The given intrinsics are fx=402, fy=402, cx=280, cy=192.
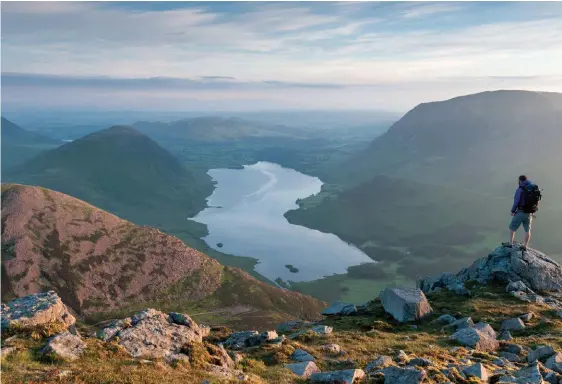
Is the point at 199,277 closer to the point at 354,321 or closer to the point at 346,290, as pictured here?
the point at 346,290

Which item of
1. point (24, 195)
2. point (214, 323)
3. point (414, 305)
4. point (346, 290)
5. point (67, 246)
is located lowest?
point (346, 290)

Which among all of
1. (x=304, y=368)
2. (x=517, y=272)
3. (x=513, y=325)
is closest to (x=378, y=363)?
(x=304, y=368)

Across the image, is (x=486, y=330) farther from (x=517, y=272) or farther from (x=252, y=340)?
(x=517, y=272)

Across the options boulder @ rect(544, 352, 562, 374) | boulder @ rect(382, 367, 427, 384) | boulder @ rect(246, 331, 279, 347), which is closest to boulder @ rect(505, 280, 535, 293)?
boulder @ rect(544, 352, 562, 374)

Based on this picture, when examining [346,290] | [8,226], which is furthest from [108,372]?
[346,290]

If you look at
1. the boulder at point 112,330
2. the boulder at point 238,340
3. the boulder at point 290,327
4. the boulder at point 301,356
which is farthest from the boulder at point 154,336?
the boulder at point 290,327

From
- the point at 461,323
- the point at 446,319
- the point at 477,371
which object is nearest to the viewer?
the point at 477,371

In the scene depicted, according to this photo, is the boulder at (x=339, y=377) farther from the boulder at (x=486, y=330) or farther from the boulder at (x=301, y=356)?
the boulder at (x=486, y=330)
